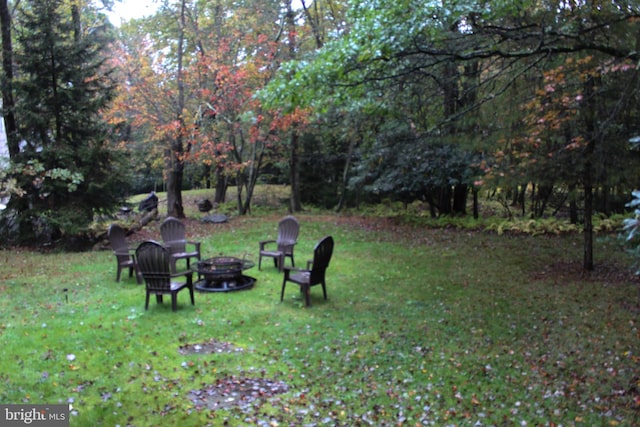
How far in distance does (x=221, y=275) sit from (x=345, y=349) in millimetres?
2802

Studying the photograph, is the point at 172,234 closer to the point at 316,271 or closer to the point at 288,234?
the point at 288,234

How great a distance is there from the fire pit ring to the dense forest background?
234cm

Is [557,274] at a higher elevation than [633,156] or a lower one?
lower

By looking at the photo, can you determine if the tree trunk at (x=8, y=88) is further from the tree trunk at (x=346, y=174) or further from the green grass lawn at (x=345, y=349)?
the tree trunk at (x=346, y=174)

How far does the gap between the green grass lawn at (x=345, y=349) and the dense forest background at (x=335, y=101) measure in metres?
2.23

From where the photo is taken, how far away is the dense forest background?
6.09 meters

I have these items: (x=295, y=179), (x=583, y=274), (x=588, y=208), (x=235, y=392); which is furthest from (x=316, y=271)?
(x=295, y=179)

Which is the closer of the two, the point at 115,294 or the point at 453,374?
the point at 453,374

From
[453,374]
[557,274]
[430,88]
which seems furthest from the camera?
[430,88]

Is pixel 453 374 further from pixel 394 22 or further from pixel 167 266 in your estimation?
pixel 394 22

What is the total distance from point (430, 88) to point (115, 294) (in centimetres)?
656

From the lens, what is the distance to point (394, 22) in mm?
5434

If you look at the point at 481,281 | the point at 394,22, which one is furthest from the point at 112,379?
the point at 481,281

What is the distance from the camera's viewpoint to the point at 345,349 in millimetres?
4934
